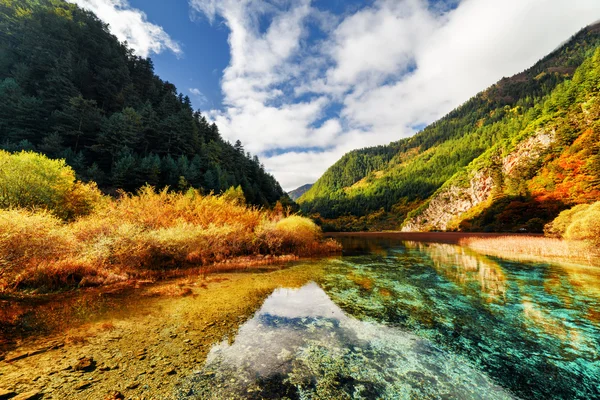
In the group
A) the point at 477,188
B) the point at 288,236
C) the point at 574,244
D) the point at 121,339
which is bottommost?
the point at 574,244

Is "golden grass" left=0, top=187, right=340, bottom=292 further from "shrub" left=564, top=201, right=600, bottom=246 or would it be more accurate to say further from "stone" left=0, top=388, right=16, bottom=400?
"shrub" left=564, top=201, right=600, bottom=246

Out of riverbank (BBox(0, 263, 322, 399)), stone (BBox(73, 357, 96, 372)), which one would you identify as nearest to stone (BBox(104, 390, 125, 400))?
riverbank (BBox(0, 263, 322, 399))

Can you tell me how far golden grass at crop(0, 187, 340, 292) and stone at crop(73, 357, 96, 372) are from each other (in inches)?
236

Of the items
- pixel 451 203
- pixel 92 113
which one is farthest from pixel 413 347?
pixel 451 203

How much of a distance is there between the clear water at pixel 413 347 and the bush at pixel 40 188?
13601 millimetres

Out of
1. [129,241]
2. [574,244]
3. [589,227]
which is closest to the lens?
[129,241]

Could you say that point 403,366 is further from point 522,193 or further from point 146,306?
point 522,193

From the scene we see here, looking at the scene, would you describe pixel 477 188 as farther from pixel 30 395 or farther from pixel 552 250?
pixel 30 395

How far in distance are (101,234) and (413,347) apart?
14454 millimetres

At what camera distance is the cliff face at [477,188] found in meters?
66.1

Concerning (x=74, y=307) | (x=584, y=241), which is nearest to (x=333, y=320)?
(x=74, y=307)

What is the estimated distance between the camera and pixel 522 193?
59.6 meters

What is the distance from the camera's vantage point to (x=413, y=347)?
6414 millimetres

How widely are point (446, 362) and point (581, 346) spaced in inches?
159
